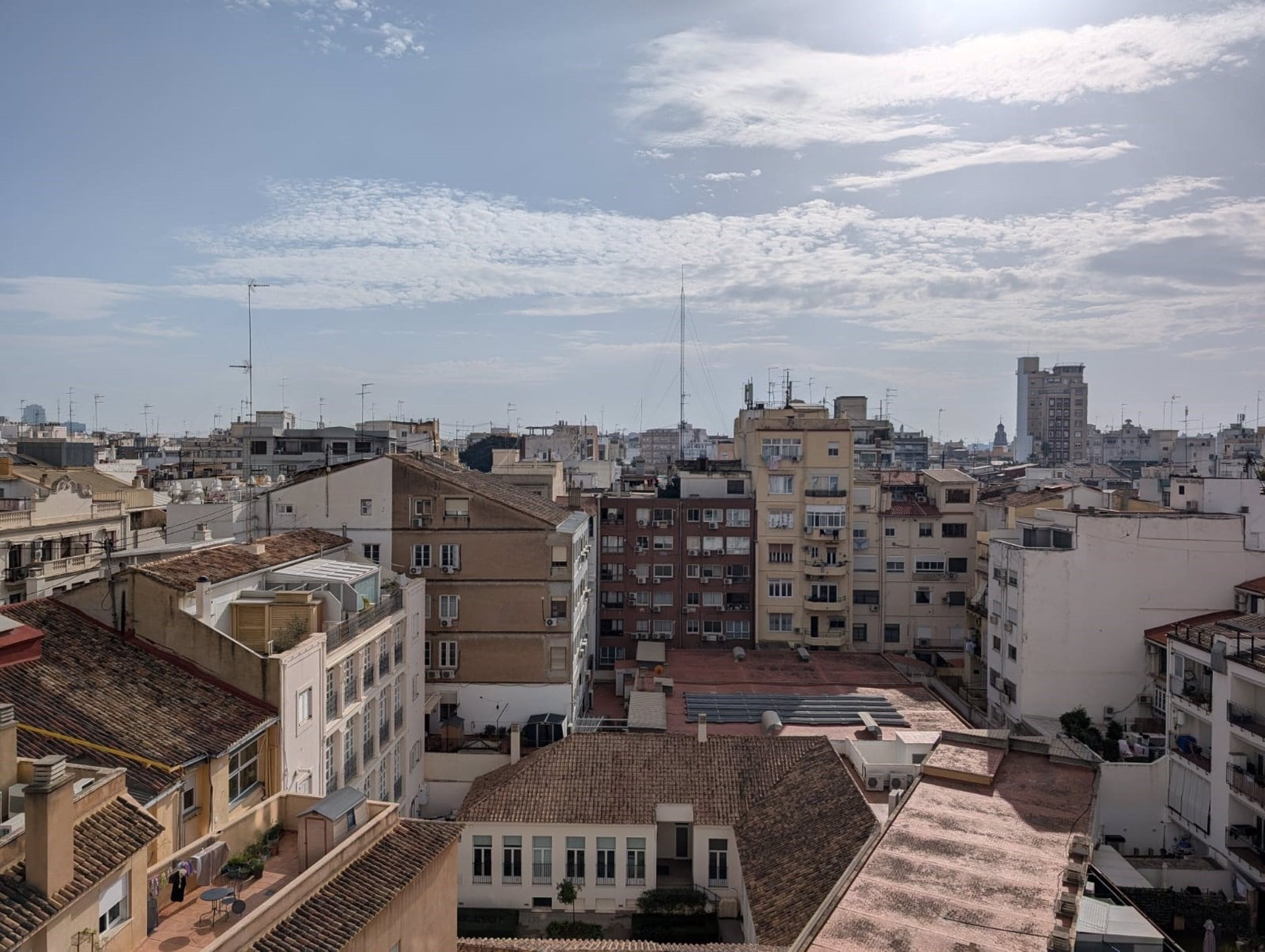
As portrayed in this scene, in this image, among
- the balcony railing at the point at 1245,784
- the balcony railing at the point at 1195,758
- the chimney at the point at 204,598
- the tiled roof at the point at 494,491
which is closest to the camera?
the chimney at the point at 204,598

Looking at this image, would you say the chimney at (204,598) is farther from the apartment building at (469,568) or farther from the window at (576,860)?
the apartment building at (469,568)

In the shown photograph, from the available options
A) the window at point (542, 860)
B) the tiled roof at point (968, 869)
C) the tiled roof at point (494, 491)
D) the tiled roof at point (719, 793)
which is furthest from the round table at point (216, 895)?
the tiled roof at point (494, 491)

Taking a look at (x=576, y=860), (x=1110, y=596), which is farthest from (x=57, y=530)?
(x=1110, y=596)

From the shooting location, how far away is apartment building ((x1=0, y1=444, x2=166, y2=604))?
36.0 meters

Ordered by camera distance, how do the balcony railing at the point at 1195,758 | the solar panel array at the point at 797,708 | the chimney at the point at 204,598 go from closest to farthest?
the chimney at the point at 204,598 → the balcony railing at the point at 1195,758 → the solar panel array at the point at 797,708

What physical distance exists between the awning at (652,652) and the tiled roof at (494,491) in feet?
32.1

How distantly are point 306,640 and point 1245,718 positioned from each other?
1149 inches

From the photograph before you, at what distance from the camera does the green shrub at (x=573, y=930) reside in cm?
3005

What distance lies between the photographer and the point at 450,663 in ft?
136

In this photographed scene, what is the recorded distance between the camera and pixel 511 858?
31781mm

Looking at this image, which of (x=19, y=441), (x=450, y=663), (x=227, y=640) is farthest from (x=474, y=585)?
(x=19, y=441)

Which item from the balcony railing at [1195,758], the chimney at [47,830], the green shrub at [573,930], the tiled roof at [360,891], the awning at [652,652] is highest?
the chimney at [47,830]

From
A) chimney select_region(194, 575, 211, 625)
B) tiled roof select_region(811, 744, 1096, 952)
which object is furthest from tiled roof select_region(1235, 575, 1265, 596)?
chimney select_region(194, 575, 211, 625)

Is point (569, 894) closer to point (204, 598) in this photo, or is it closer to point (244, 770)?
point (244, 770)
